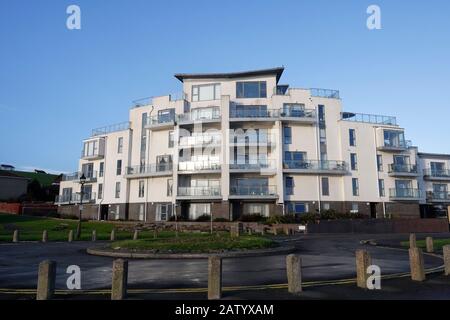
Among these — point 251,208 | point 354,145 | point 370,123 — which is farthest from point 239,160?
point 370,123

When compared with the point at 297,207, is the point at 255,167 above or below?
above

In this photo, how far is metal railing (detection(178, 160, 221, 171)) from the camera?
1642 inches

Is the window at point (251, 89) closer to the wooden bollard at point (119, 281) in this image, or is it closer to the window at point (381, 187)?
the window at point (381, 187)

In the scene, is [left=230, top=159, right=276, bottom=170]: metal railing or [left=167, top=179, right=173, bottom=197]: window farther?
[left=167, top=179, right=173, bottom=197]: window

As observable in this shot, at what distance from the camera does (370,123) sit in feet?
156

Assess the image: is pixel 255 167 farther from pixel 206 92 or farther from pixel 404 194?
pixel 404 194

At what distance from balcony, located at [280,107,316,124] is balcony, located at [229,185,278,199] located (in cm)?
810

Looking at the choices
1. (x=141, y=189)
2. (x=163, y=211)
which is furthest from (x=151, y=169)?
(x=163, y=211)

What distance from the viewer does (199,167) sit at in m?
42.2

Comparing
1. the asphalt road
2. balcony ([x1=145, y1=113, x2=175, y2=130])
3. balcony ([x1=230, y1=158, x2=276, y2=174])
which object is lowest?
the asphalt road

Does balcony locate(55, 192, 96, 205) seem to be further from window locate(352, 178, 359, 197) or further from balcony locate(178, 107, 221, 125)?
window locate(352, 178, 359, 197)

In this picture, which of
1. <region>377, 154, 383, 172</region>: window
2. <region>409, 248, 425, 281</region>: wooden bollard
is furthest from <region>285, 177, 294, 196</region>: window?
<region>409, 248, 425, 281</region>: wooden bollard

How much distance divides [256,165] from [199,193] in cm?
703
